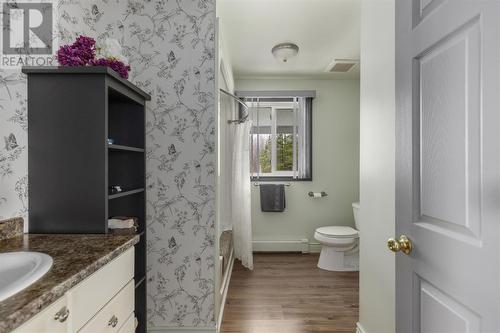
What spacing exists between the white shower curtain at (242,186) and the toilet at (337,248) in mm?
795

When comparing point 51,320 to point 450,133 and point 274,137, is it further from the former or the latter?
point 274,137

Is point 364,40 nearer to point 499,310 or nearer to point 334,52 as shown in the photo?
point 334,52

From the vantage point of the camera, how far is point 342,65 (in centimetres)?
340

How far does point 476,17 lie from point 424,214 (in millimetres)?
560

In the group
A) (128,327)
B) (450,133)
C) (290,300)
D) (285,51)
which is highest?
(285,51)

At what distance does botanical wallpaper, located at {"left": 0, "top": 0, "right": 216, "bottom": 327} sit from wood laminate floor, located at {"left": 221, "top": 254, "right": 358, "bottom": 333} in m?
0.41

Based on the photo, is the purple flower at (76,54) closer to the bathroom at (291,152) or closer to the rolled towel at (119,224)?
the rolled towel at (119,224)

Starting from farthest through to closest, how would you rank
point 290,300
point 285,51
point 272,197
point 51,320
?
point 272,197 → point 285,51 → point 290,300 → point 51,320

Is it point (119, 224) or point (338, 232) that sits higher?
point (119, 224)

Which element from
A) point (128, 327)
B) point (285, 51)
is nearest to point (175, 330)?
point (128, 327)

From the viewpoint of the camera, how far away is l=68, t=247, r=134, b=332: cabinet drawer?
903mm

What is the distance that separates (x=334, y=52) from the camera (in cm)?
315

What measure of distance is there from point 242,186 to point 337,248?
1.21 metres

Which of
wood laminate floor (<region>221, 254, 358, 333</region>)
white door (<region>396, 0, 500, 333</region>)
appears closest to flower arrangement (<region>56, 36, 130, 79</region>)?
white door (<region>396, 0, 500, 333</region>)
